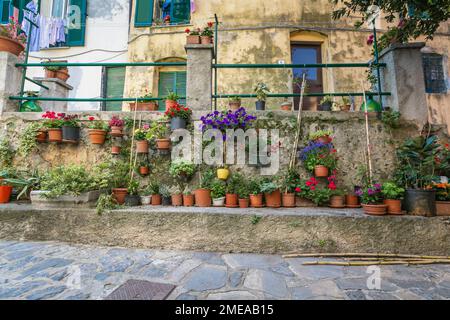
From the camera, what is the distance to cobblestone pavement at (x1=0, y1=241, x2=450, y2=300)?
Answer: 77.1 inches

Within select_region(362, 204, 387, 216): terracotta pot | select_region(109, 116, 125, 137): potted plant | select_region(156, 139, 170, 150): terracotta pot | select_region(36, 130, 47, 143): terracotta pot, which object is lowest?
select_region(362, 204, 387, 216): terracotta pot

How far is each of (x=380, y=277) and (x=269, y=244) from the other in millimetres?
1178

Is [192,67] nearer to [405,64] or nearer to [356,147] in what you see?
[356,147]

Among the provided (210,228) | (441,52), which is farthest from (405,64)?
(441,52)

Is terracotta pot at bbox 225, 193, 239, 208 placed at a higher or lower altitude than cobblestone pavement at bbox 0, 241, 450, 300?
higher

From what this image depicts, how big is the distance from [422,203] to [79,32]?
41.3 feet

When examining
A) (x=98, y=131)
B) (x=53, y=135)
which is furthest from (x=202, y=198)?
(x=53, y=135)

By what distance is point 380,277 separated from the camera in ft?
7.57

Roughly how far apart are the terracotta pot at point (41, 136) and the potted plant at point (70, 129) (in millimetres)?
406

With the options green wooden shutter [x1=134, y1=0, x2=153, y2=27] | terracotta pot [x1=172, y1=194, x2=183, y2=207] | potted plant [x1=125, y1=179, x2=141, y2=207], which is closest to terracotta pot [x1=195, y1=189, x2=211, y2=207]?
terracotta pot [x1=172, y1=194, x2=183, y2=207]

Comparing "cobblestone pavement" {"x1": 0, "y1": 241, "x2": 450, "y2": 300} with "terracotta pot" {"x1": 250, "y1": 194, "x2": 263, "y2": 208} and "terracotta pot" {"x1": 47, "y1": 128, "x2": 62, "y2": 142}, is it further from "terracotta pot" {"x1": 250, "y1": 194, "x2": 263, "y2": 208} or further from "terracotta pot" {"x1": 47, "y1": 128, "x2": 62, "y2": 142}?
"terracotta pot" {"x1": 47, "y1": 128, "x2": 62, "y2": 142}

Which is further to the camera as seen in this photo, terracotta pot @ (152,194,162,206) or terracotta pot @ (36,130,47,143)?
terracotta pot @ (36,130,47,143)

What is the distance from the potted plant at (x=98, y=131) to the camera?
13.3 ft

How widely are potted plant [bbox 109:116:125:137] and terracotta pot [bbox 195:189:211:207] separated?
68.4 inches
